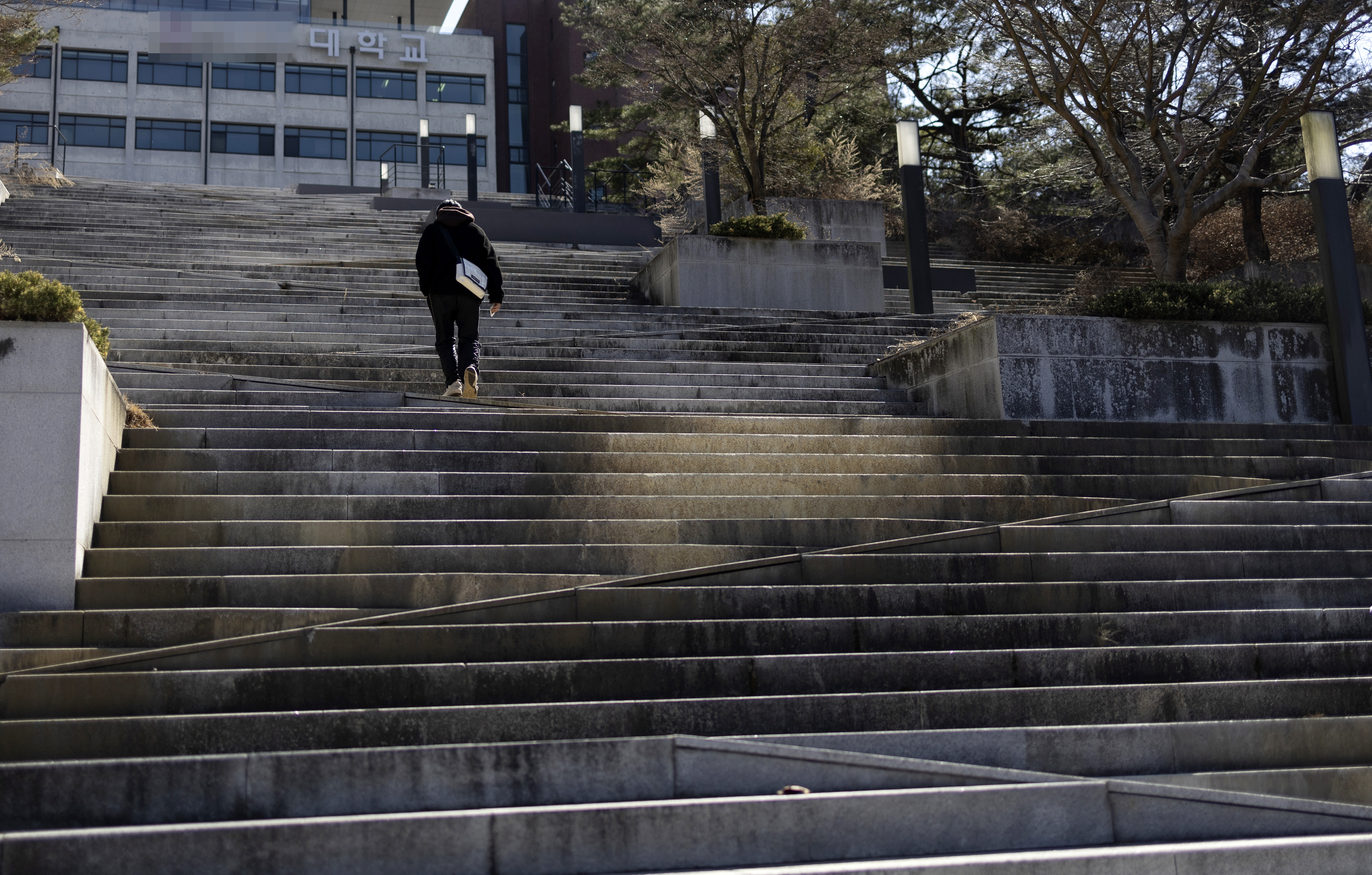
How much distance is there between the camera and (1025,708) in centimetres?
485

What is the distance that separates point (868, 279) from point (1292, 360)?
6.68 metres

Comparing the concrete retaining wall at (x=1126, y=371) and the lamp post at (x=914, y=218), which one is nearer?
the concrete retaining wall at (x=1126, y=371)

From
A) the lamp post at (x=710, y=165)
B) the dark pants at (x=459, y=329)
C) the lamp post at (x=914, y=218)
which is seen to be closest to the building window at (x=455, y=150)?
the lamp post at (x=710, y=165)

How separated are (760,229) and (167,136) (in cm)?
3455

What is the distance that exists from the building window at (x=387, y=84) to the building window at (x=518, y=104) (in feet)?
13.6

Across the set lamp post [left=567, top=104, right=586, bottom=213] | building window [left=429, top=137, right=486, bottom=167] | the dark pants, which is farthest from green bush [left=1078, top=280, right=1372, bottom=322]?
building window [left=429, top=137, right=486, bottom=167]

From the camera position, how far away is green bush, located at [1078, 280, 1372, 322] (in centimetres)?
1016

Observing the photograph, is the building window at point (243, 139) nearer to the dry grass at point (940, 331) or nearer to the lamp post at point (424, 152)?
the lamp post at point (424, 152)

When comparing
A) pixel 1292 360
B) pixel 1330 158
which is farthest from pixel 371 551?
pixel 1330 158

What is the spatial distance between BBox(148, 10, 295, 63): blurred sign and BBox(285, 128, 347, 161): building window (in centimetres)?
288

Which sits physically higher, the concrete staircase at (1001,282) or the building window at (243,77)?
the building window at (243,77)

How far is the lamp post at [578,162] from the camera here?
2428 cm

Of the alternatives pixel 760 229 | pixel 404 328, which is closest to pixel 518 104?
pixel 760 229

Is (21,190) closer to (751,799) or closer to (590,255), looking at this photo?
(590,255)
